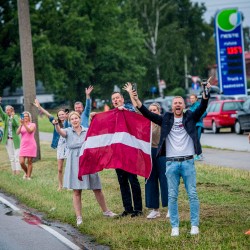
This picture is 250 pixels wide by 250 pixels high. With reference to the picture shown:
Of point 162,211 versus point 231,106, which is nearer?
point 162,211

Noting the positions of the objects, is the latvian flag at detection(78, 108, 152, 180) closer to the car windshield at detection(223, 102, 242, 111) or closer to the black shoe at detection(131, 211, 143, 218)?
the black shoe at detection(131, 211, 143, 218)

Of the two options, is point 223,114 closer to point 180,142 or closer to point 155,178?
point 155,178

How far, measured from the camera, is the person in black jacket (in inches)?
367

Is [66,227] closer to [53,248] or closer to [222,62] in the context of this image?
[53,248]

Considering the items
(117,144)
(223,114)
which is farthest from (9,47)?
(117,144)

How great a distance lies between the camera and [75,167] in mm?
11398

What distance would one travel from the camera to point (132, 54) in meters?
80.1

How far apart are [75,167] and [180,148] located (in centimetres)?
252

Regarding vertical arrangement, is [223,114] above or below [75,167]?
below

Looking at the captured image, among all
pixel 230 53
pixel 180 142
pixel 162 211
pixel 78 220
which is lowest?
pixel 162 211

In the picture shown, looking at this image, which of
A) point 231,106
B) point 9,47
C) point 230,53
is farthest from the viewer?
point 9,47

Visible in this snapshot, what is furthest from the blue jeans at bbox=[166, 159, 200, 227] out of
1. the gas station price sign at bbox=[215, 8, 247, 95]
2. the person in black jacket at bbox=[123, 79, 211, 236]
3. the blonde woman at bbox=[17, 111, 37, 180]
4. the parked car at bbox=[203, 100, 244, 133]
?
the parked car at bbox=[203, 100, 244, 133]

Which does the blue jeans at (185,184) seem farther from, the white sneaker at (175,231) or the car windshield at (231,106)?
the car windshield at (231,106)

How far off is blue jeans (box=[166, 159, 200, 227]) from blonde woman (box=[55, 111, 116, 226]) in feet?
7.09
